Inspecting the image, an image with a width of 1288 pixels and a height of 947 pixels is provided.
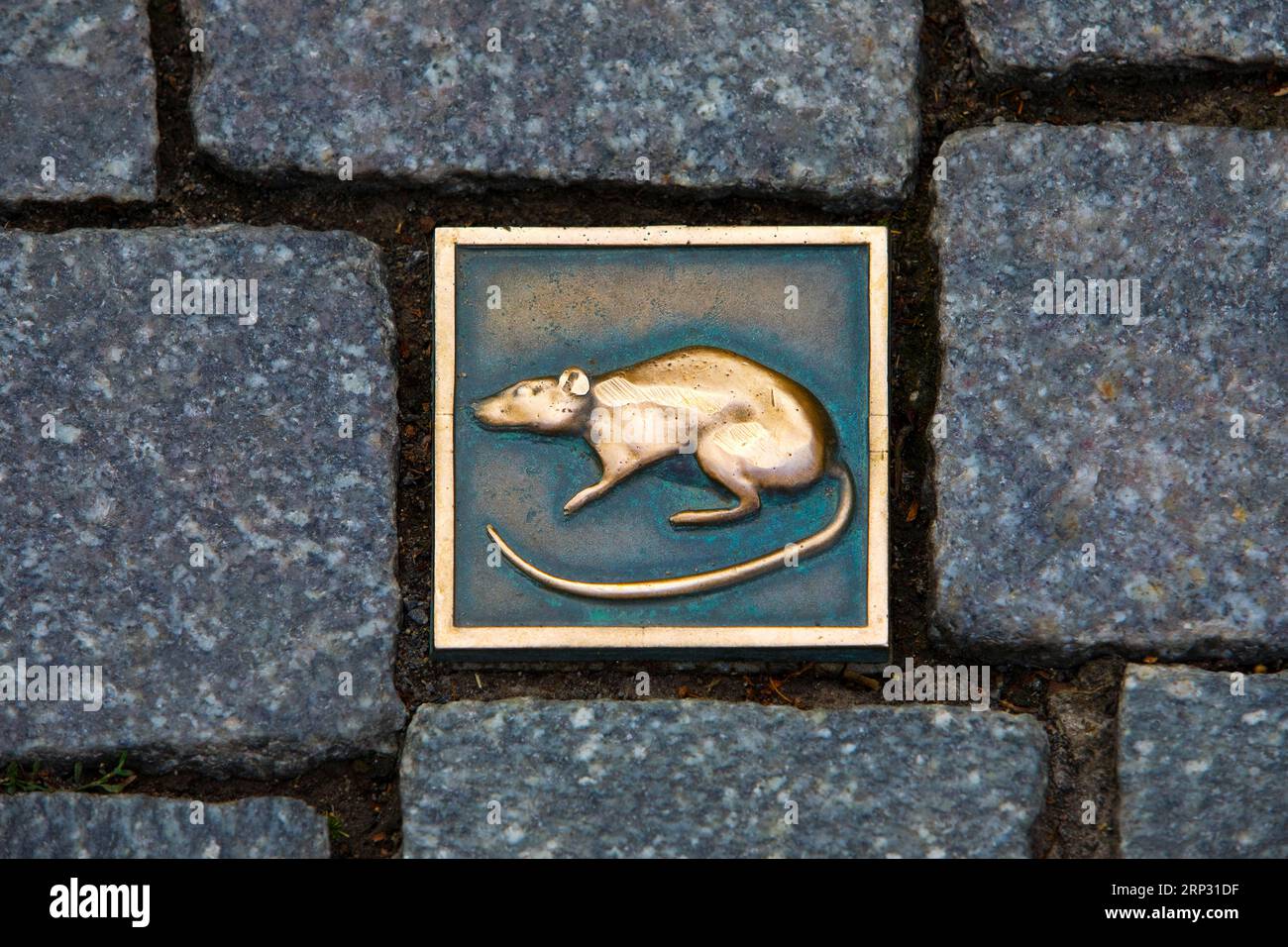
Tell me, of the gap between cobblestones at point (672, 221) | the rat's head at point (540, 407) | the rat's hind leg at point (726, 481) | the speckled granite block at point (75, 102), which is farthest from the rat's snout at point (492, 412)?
the speckled granite block at point (75, 102)

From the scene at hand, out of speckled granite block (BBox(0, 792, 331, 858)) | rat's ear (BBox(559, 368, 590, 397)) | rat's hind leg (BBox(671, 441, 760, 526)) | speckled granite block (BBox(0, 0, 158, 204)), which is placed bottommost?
speckled granite block (BBox(0, 792, 331, 858))

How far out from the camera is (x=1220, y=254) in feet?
7.01

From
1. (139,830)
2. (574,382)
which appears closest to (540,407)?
(574,382)

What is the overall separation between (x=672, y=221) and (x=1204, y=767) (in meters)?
1.15

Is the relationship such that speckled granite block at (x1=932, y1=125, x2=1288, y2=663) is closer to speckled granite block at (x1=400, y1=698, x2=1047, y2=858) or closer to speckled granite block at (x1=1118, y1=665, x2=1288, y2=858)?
speckled granite block at (x1=1118, y1=665, x2=1288, y2=858)

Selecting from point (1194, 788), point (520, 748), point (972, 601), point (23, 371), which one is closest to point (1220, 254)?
point (972, 601)

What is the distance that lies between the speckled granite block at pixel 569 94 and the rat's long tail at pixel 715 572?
0.47m

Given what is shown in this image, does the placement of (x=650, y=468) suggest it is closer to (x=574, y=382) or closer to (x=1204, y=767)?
(x=574, y=382)

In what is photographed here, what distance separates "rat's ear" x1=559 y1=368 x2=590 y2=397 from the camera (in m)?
2.09

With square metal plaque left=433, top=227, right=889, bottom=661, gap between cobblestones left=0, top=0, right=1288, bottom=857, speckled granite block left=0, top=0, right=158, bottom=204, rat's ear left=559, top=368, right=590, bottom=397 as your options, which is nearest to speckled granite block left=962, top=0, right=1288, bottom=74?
gap between cobblestones left=0, top=0, right=1288, bottom=857

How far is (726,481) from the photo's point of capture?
6.89 feet

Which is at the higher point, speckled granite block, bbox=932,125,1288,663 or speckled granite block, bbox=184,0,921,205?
speckled granite block, bbox=184,0,921,205

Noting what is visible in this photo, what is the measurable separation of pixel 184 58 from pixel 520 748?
47.4 inches

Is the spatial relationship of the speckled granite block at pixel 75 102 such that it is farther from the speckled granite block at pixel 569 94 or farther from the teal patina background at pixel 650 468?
the teal patina background at pixel 650 468
